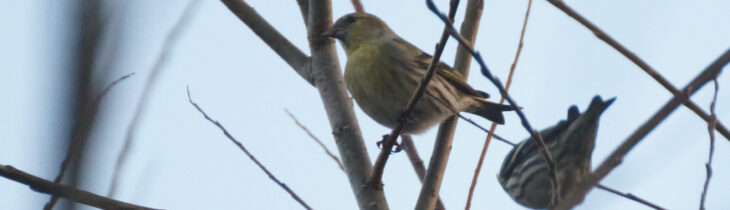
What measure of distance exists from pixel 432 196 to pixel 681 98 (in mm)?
2083

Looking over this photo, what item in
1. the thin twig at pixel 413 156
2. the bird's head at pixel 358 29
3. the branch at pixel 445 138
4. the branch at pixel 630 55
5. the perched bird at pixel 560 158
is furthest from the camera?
the bird's head at pixel 358 29

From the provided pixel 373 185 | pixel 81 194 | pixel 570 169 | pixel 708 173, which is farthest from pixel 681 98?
pixel 570 169

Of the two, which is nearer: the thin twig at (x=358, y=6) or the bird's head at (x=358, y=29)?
the thin twig at (x=358, y=6)

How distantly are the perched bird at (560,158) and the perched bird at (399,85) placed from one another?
548 mm

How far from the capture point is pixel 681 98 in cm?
163

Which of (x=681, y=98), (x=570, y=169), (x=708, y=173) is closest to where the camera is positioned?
(x=681, y=98)

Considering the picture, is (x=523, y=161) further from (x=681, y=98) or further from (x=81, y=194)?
(x=81, y=194)

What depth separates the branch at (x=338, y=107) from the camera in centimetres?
352

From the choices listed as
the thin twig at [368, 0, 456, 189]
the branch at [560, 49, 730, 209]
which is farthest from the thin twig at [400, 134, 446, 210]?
the branch at [560, 49, 730, 209]

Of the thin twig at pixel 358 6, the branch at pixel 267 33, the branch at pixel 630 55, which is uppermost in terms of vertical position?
the thin twig at pixel 358 6

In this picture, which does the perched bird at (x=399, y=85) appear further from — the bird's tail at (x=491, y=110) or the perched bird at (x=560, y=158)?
the perched bird at (x=560, y=158)

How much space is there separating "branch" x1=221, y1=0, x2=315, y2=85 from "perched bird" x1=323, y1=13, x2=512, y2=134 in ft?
1.20

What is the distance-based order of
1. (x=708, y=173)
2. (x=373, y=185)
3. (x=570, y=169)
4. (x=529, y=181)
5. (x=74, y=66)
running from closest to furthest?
(x=74, y=66) → (x=708, y=173) → (x=373, y=185) → (x=570, y=169) → (x=529, y=181)

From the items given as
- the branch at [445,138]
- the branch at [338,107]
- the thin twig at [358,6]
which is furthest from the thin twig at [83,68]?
the thin twig at [358,6]
